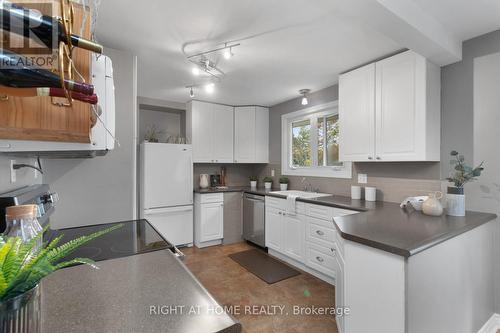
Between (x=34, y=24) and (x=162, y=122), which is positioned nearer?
(x=34, y=24)

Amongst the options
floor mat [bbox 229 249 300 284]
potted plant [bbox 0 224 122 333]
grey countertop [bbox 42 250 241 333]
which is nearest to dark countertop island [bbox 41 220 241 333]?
grey countertop [bbox 42 250 241 333]

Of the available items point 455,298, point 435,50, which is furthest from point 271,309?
point 435,50

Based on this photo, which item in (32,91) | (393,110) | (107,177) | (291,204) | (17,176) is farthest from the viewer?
(291,204)

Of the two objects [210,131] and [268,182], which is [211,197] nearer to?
[268,182]

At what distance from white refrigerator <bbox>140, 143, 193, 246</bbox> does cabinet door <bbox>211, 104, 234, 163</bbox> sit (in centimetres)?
53

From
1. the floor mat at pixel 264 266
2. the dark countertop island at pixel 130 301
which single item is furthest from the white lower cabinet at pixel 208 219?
the dark countertop island at pixel 130 301

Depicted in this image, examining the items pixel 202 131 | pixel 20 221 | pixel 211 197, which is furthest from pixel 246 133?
pixel 20 221

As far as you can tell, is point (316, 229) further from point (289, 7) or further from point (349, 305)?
point (289, 7)

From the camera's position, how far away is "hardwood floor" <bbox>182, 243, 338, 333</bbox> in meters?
1.89

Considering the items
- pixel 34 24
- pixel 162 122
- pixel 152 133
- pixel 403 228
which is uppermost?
pixel 162 122

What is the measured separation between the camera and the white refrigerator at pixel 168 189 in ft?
10.6

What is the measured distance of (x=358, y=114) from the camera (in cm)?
249

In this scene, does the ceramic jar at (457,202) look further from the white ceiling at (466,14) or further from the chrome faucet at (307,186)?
the chrome faucet at (307,186)

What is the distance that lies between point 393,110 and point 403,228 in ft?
4.01
